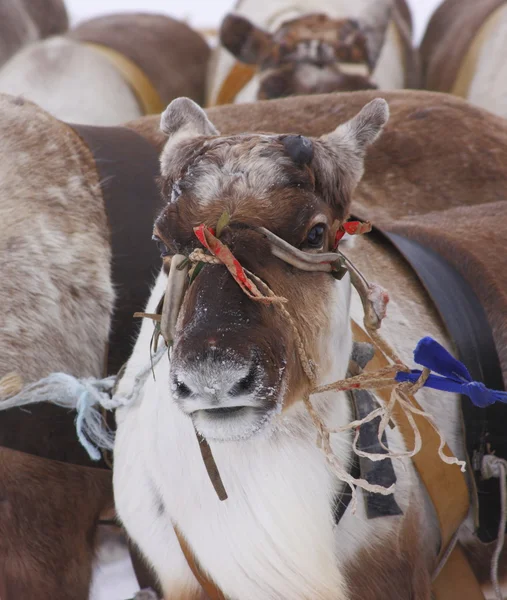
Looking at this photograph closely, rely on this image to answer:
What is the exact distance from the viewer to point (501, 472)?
5.49 ft

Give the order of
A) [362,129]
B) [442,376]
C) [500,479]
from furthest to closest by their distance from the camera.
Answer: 1. [500,479]
2. [362,129]
3. [442,376]

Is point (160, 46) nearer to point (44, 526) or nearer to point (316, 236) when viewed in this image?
point (44, 526)

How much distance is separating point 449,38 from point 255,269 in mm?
3925

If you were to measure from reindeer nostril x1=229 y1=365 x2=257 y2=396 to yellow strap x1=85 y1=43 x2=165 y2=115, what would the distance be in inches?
131

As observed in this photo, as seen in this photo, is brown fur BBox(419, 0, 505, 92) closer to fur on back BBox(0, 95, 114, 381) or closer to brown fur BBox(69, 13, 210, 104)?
brown fur BBox(69, 13, 210, 104)

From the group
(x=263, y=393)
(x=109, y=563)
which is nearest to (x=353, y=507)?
(x=263, y=393)

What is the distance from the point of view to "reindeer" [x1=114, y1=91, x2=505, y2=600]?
1232mm

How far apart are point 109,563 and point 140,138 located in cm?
102

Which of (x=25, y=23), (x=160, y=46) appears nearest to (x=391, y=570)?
(x=160, y=46)

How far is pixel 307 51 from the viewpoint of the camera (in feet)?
13.1

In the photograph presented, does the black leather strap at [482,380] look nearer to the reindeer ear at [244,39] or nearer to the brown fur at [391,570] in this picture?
Answer: the brown fur at [391,570]

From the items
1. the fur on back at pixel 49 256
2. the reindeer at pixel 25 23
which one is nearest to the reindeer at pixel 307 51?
the reindeer at pixel 25 23

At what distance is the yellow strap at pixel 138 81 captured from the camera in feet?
14.3

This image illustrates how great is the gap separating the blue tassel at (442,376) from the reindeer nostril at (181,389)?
35cm
